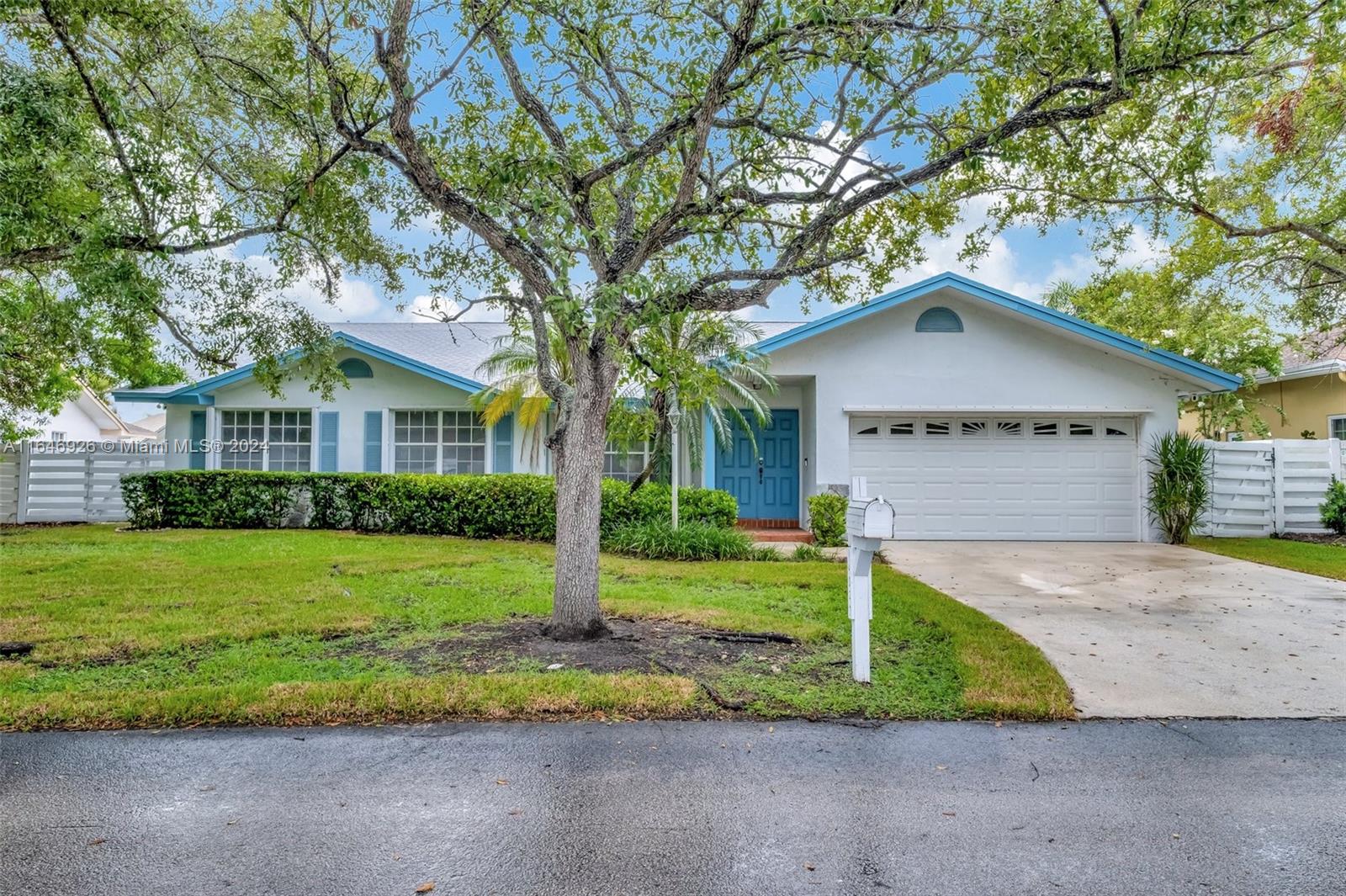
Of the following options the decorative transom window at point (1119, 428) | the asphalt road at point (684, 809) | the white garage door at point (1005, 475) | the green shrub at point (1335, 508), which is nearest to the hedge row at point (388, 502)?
the white garage door at point (1005, 475)

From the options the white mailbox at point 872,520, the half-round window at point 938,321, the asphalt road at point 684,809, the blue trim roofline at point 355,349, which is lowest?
the asphalt road at point 684,809

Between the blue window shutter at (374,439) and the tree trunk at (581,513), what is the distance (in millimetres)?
9868

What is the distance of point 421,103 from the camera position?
20.4ft

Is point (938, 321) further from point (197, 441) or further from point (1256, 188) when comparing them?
point (197, 441)

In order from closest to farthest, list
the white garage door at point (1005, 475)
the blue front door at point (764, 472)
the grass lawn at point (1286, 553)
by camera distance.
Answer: the grass lawn at point (1286, 553), the white garage door at point (1005, 475), the blue front door at point (764, 472)

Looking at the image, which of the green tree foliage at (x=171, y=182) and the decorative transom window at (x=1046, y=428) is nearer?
the green tree foliage at (x=171, y=182)

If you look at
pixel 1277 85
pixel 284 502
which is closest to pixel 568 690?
pixel 284 502

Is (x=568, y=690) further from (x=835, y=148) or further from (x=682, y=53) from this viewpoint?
(x=682, y=53)

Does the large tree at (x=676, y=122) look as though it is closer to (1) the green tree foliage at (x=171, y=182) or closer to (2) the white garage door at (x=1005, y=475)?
(1) the green tree foliage at (x=171, y=182)

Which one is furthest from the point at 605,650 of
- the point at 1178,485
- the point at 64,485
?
the point at 64,485

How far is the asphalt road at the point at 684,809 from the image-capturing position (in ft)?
9.36

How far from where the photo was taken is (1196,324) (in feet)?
48.1

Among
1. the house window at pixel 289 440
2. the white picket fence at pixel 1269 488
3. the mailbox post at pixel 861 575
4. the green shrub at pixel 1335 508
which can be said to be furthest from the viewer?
the house window at pixel 289 440

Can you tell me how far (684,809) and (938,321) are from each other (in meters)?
11.7
